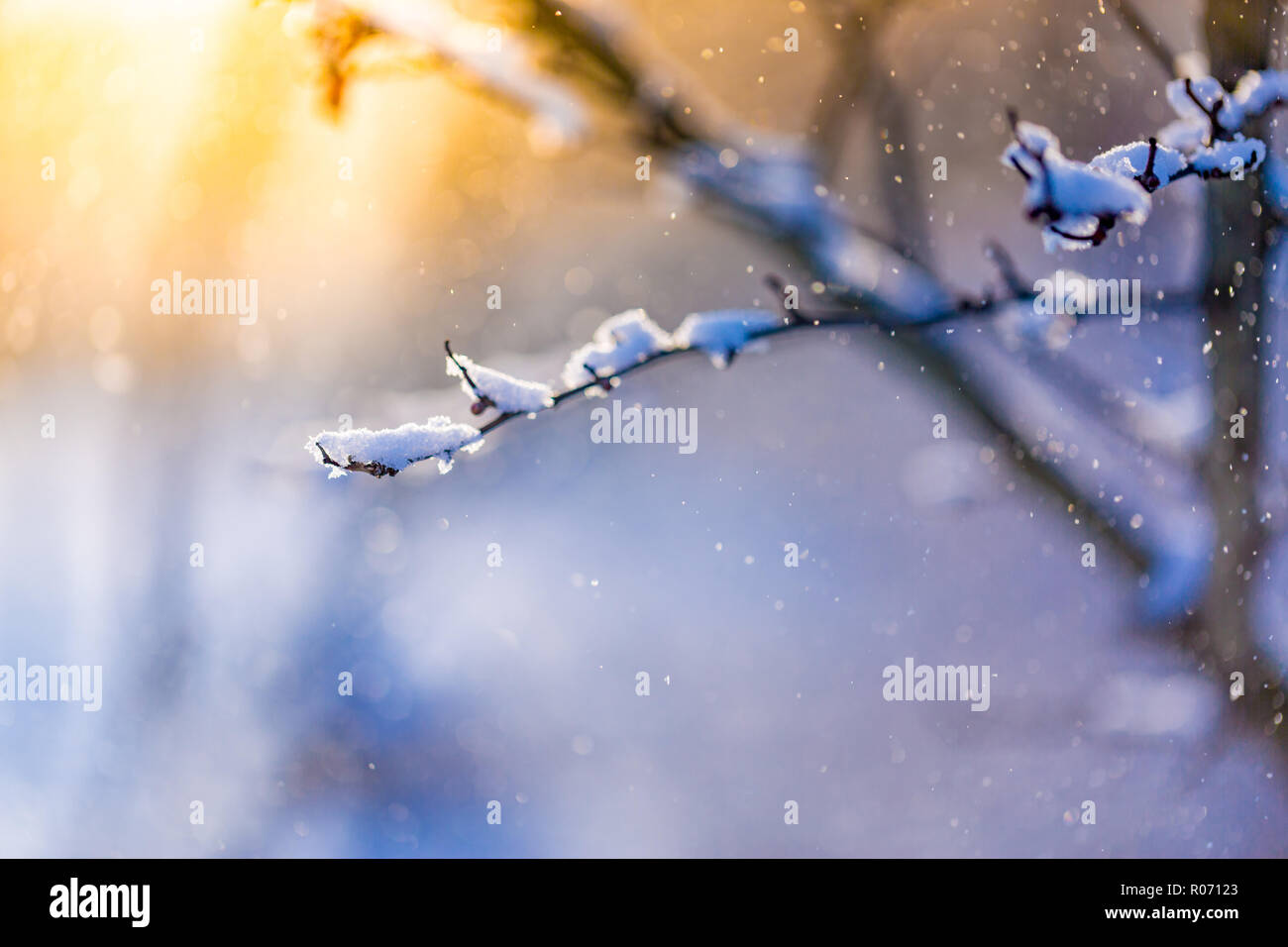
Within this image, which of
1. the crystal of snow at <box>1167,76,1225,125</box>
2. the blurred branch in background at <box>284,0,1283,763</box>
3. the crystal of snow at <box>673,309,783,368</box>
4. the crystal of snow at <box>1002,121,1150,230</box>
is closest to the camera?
the crystal of snow at <box>1002,121,1150,230</box>

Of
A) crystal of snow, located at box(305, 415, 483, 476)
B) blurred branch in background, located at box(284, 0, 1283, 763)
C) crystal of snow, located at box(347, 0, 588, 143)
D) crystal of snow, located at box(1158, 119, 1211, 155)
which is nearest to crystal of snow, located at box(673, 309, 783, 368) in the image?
blurred branch in background, located at box(284, 0, 1283, 763)

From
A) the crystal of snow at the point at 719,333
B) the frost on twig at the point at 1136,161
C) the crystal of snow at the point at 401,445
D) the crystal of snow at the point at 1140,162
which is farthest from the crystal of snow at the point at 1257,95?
the crystal of snow at the point at 401,445

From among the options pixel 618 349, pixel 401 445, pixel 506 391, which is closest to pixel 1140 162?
pixel 618 349

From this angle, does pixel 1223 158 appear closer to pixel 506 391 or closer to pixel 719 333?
pixel 719 333

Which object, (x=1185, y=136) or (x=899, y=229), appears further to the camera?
(x=899, y=229)

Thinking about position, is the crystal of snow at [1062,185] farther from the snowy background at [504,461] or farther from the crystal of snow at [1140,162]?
the snowy background at [504,461]

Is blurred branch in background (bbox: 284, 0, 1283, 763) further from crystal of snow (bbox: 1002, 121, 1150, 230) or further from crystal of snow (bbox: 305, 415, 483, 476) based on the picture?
crystal of snow (bbox: 305, 415, 483, 476)
